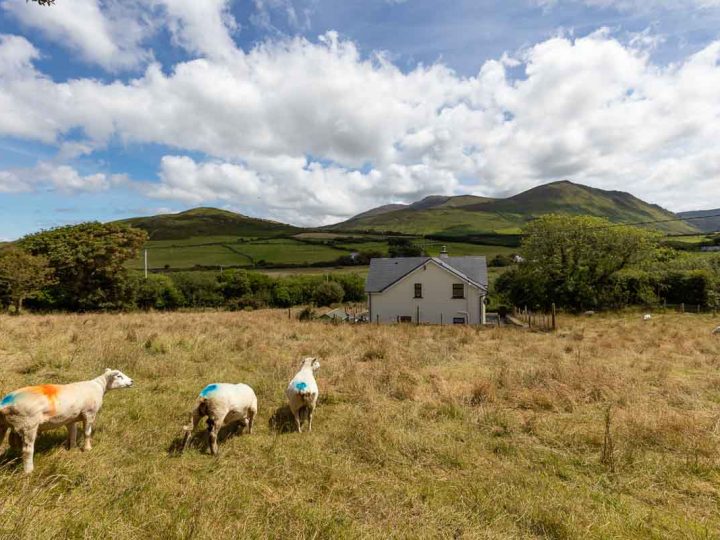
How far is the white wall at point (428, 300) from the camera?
32.9 meters

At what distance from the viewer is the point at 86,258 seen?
32781mm

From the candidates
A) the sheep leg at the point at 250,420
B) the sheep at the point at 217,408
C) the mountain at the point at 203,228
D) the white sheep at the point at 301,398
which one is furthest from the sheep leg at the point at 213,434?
the mountain at the point at 203,228

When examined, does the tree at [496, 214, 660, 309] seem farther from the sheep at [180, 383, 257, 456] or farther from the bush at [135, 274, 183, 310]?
the bush at [135, 274, 183, 310]

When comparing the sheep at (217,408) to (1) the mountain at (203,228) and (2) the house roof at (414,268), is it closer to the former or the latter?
(2) the house roof at (414,268)

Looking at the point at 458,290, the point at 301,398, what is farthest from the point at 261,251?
the point at 301,398

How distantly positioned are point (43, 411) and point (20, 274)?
3236 cm

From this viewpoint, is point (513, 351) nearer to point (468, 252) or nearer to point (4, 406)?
point (4, 406)

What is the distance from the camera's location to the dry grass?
4074mm

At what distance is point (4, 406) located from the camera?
4.66 m

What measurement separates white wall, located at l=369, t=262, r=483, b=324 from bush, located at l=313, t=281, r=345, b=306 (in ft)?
52.8

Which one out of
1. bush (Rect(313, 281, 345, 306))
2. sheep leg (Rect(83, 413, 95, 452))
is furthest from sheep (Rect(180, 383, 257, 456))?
bush (Rect(313, 281, 345, 306))

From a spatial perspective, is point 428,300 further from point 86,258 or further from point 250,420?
point 86,258

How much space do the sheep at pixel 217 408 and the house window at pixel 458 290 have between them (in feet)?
94.3

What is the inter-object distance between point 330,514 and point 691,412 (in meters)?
8.45
